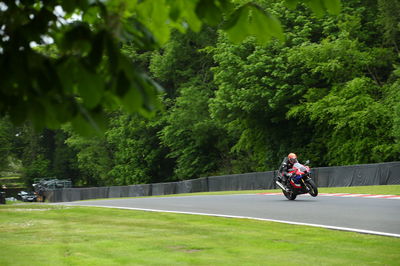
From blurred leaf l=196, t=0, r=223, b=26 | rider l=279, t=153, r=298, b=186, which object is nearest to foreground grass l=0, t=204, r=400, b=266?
blurred leaf l=196, t=0, r=223, b=26

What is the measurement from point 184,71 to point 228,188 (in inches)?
838

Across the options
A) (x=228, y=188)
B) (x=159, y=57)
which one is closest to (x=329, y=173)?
(x=228, y=188)

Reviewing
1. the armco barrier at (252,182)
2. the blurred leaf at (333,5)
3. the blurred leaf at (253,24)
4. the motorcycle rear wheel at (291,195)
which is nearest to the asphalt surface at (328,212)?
the motorcycle rear wheel at (291,195)

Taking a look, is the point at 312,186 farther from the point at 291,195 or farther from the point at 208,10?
the point at 208,10

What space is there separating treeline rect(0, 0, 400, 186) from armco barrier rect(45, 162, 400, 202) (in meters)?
4.90

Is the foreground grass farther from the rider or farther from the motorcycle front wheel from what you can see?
the rider

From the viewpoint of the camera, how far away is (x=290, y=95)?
4188 cm

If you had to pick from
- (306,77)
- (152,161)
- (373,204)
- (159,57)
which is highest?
(159,57)

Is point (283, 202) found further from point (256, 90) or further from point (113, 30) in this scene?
point (256, 90)

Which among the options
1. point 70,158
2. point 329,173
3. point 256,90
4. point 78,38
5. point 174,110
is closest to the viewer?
point 78,38

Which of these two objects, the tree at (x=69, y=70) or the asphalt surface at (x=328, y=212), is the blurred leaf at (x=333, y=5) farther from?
the asphalt surface at (x=328, y=212)

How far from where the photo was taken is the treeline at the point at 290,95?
3844 centimetres

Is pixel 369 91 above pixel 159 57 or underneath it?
underneath

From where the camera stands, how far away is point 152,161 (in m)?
59.5
